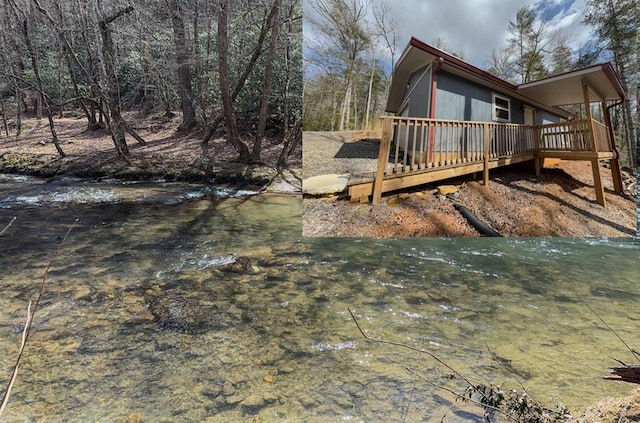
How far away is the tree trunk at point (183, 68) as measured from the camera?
20.6 feet

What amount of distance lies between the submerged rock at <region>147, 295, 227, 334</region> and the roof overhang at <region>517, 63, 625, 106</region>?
7.05 ft

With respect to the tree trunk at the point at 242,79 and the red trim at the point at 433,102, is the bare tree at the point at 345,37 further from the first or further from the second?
the tree trunk at the point at 242,79

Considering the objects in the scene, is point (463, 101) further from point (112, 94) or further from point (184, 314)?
point (112, 94)

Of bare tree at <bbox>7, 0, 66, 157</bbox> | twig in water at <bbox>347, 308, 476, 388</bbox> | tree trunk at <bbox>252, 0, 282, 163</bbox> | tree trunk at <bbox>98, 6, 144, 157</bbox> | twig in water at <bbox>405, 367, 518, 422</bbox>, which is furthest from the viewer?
bare tree at <bbox>7, 0, 66, 157</bbox>

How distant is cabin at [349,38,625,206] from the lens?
2.15 m

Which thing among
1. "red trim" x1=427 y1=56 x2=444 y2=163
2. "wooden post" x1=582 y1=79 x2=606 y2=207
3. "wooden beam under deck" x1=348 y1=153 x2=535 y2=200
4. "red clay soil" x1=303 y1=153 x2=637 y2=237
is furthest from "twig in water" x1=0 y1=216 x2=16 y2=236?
"wooden post" x1=582 y1=79 x2=606 y2=207

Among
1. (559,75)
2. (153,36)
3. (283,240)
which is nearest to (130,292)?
(283,240)

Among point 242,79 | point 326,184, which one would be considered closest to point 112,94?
point 242,79

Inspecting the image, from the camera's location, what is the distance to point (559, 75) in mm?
2184

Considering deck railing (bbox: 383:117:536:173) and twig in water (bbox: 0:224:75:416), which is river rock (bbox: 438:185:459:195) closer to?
deck railing (bbox: 383:117:536:173)

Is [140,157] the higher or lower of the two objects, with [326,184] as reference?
higher

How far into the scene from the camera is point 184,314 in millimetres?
2168

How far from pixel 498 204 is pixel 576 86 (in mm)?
770

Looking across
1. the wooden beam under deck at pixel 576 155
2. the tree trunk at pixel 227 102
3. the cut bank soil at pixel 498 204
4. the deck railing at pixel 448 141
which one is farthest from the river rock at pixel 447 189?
the tree trunk at pixel 227 102
